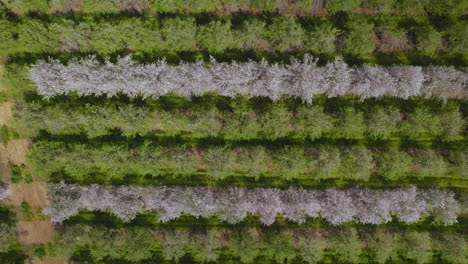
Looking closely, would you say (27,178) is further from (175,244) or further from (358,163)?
(358,163)

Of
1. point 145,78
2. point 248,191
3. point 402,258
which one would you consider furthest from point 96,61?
point 402,258

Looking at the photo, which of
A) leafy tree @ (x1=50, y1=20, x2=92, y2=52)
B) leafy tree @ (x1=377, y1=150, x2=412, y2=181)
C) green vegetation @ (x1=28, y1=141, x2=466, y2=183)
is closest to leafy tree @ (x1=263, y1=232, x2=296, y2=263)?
green vegetation @ (x1=28, y1=141, x2=466, y2=183)

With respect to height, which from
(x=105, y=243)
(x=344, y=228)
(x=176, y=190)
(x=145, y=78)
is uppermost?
(x=145, y=78)

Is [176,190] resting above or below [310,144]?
below

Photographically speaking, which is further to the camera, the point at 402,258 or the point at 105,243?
the point at 402,258

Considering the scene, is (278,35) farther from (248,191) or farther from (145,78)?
(248,191)

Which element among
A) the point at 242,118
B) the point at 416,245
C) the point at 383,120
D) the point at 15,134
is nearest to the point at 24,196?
the point at 15,134

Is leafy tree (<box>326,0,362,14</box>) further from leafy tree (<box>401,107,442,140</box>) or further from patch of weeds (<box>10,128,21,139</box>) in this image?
patch of weeds (<box>10,128,21,139</box>)
